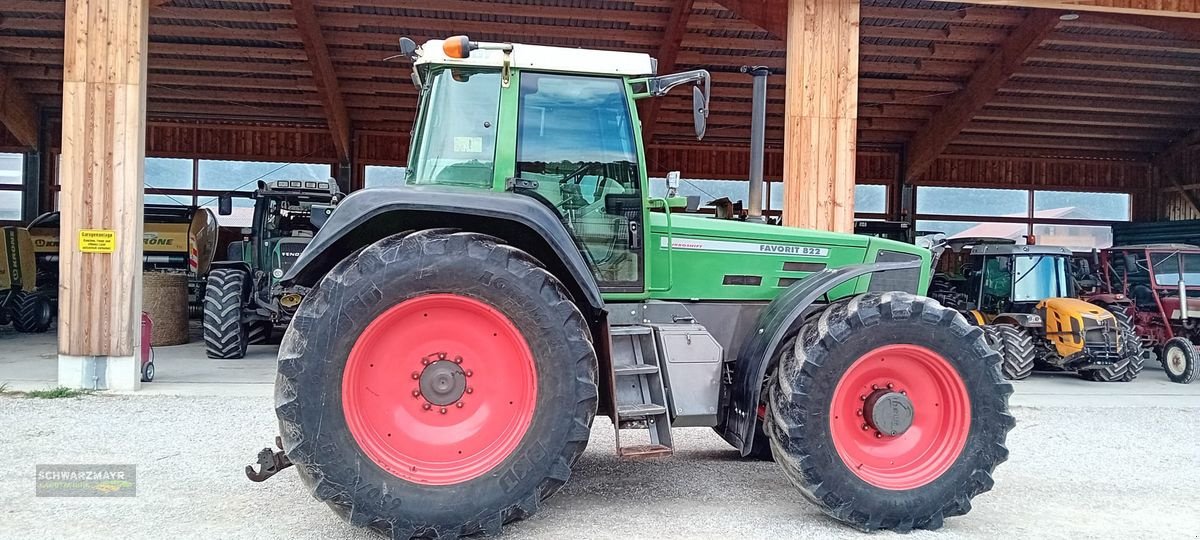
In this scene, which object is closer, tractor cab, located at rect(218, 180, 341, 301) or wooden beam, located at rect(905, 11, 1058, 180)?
tractor cab, located at rect(218, 180, 341, 301)

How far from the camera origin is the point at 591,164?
4.12 m

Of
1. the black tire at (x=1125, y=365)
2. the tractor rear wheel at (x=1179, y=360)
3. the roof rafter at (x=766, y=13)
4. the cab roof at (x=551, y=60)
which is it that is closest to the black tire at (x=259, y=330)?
the roof rafter at (x=766, y=13)

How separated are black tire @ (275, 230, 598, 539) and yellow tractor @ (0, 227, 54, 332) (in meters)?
14.1

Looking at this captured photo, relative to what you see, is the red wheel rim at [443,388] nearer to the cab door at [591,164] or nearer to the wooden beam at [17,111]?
the cab door at [591,164]

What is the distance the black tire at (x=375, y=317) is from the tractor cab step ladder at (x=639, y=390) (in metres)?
0.29

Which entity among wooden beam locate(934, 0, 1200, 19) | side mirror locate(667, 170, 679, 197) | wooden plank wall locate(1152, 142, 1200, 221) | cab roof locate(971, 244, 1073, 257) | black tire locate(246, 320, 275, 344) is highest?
wooden beam locate(934, 0, 1200, 19)

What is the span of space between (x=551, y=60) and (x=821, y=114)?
473cm

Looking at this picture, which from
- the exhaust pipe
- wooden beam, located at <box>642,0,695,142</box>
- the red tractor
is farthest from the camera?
wooden beam, located at <box>642,0,695,142</box>

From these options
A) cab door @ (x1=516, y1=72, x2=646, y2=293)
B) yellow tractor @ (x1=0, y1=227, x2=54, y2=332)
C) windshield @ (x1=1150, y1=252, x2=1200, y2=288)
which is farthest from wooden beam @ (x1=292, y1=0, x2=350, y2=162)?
windshield @ (x1=1150, y1=252, x2=1200, y2=288)

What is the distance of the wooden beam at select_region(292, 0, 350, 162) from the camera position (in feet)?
43.7

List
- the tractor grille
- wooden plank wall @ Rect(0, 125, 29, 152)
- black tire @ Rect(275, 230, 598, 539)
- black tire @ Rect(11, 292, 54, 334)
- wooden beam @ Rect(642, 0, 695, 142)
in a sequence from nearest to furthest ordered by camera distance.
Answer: black tire @ Rect(275, 230, 598, 539) < the tractor grille < wooden beam @ Rect(642, 0, 695, 142) < black tire @ Rect(11, 292, 54, 334) < wooden plank wall @ Rect(0, 125, 29, 152)

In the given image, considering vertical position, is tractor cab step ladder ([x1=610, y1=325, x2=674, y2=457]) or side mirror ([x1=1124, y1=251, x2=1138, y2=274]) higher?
side mirror ([x1=1124, y1=251, x2=1138, y2=274])

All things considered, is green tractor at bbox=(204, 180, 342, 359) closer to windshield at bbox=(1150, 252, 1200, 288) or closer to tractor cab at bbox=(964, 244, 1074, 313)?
tractor cab at bbox=(964, 244, 1074, 313)

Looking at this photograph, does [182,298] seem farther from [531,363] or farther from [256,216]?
[531,363]
